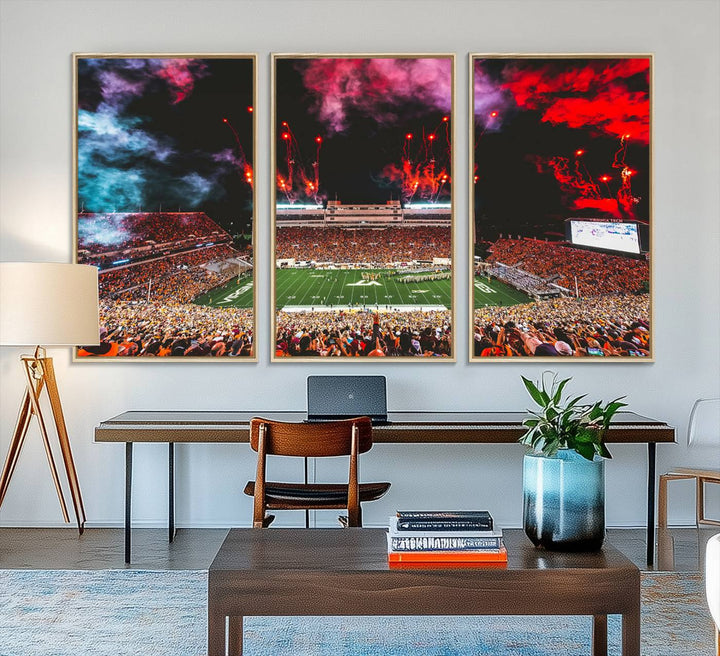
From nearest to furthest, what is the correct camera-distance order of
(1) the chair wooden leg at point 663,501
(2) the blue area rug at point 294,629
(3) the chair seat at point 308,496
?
(2) the blue area rug at point 294,629 < (3) the chair seat at point 308,496 < (1) the chair wooden leg at point 663,501

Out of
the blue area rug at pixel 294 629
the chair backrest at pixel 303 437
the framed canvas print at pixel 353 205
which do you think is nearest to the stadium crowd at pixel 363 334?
the framed canvas print at pixel 353 205

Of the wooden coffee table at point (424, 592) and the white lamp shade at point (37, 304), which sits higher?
the white lamp shade at point (37, 304)

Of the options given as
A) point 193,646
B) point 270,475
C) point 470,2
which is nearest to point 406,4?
point 470,2

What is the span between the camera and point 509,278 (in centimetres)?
450

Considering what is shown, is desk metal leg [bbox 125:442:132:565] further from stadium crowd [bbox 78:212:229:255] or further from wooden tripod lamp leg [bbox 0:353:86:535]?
stadium crowd [bbox 78:212:229:255]

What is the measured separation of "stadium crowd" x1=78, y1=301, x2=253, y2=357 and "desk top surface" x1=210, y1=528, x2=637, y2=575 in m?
2.08

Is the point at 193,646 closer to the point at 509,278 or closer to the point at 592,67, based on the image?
the point at 509,278

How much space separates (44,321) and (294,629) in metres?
2.06

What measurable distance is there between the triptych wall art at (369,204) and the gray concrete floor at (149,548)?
948 millimetres

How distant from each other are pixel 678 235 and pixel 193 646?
3.32 meters

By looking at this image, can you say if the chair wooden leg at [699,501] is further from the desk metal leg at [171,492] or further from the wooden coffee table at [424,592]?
the desk metal leg at [171,492]

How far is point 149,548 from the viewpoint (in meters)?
4.03

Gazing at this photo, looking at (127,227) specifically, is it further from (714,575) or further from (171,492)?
(714,575)

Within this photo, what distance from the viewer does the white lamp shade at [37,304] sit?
3.95m
